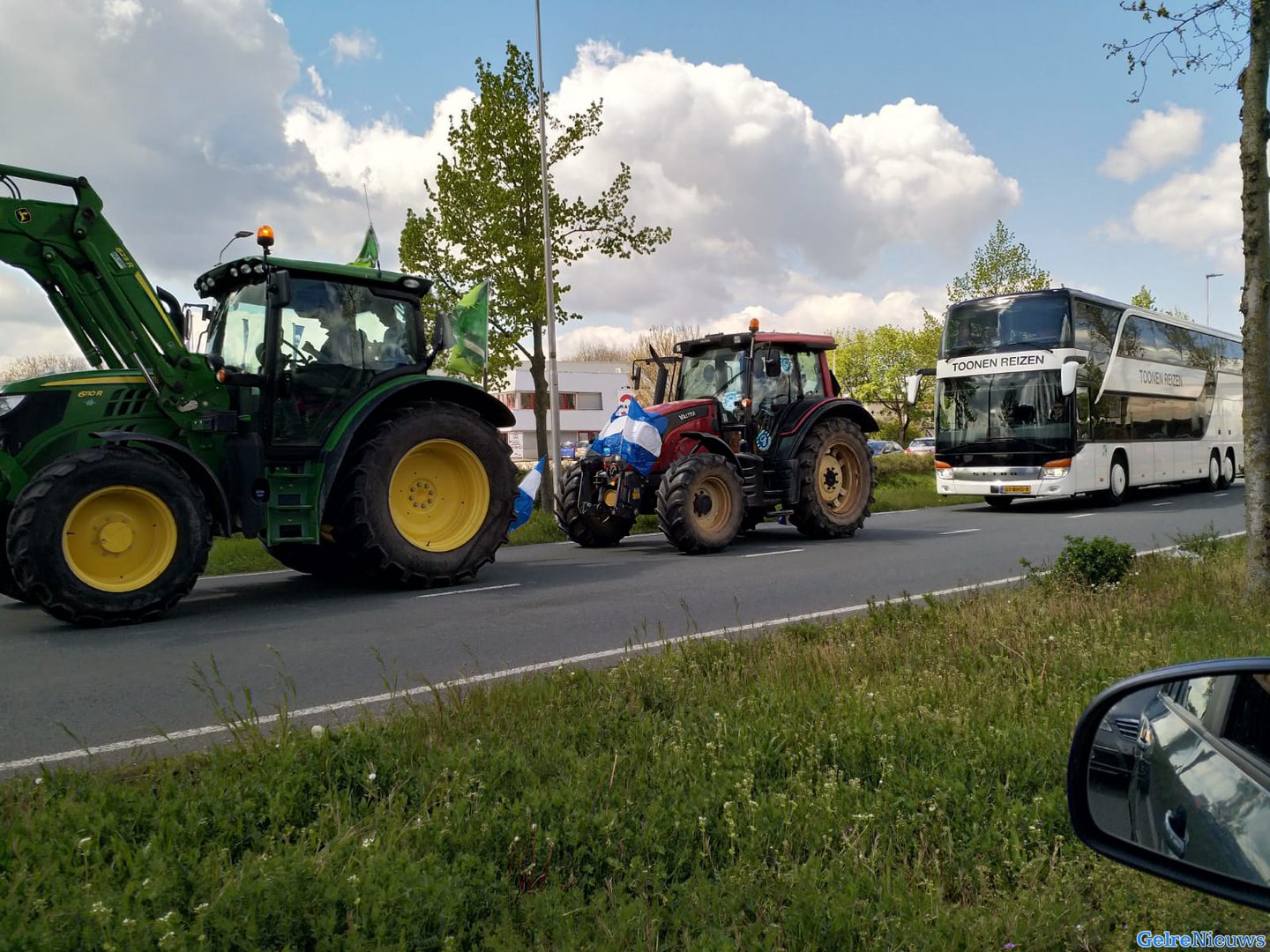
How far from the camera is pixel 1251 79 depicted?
6.70m

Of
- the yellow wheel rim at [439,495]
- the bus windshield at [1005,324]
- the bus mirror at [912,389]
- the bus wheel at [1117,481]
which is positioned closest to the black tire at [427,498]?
the yellow wheel rim at [439,495]

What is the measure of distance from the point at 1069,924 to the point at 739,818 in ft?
3.38

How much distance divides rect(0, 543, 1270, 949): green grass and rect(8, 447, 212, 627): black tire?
11.7ft

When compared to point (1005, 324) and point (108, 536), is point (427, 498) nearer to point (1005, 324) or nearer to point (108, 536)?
point (108, 536)

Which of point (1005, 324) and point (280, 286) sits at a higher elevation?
point (1005, 324)

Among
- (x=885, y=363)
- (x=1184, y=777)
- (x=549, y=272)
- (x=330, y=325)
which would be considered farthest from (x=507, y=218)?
(x=885, y=363)

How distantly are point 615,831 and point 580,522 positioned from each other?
9.58 m

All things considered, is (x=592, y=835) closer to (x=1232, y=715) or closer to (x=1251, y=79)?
(x=1232, y=715)

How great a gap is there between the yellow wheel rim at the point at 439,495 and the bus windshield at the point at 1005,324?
43.6 feet

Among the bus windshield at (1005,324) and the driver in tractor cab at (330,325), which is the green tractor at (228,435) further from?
the bus windshield at (1005,324)

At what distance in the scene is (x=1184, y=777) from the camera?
166cm

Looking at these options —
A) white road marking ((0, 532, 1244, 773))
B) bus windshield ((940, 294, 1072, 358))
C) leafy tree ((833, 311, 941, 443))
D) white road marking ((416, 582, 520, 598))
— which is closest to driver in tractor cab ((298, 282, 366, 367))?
white road marking ((416, 582, 520, 598))

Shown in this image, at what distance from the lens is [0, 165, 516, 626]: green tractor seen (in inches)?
280

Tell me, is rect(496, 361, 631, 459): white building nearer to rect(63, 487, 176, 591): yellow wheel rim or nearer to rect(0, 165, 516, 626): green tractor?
rect(0, 165, 516, 626): green tractor
